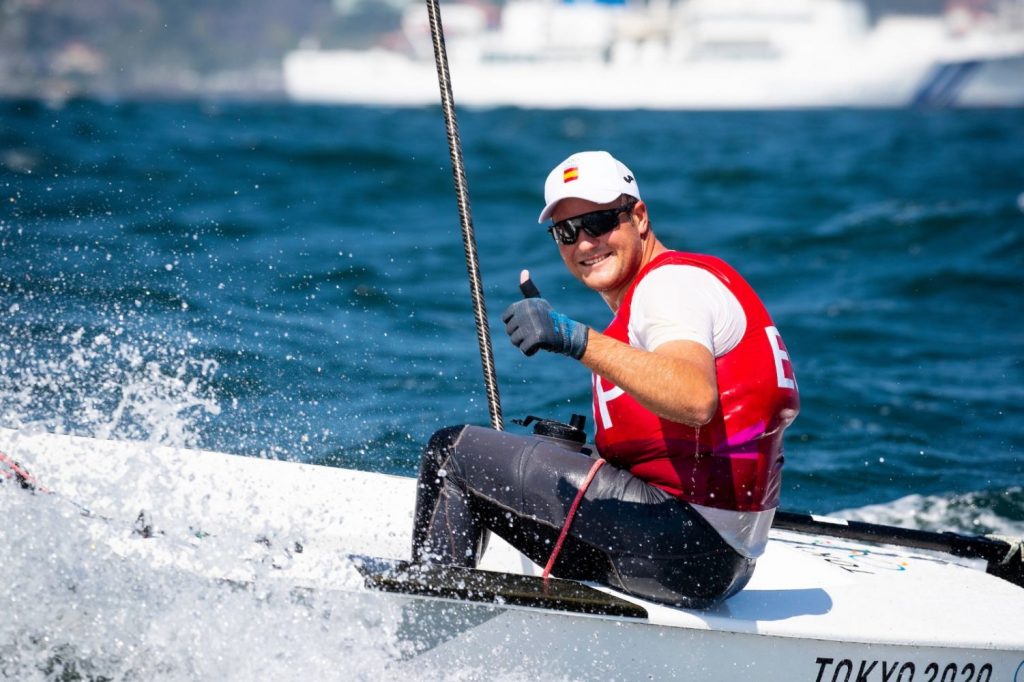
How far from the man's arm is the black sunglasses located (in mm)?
395

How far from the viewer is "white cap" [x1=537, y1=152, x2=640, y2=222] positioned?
8.25 feet

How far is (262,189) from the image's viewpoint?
1336 cm

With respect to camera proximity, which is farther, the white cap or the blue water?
the blue water

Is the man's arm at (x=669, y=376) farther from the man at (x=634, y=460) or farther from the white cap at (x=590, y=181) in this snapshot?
the white cap at (x=590, y=181)

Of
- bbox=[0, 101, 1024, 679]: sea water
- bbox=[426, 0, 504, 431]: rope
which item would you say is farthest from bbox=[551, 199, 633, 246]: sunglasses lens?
bbox=[0, 101, 1024, 679]: sea water

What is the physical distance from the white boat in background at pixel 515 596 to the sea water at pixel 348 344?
0.06 m

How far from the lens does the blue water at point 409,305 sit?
15.4 ft

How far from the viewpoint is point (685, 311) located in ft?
7.47

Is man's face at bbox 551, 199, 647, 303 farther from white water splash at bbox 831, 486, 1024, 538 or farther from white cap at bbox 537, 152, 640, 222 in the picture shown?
white water splash at bbox 831, 486, 1024, 538

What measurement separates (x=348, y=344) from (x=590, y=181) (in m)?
3.57

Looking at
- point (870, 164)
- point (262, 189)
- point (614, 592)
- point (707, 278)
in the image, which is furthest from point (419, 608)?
point (870, 164)

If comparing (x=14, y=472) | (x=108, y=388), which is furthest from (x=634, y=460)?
(x=108, y=388)

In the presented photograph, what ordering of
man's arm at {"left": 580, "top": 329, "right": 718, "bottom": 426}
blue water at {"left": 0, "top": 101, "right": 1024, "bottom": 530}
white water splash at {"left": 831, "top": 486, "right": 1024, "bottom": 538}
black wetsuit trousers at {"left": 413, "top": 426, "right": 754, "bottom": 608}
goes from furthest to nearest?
1. blue water at {"left": 0, "top": 101, "right": 1024, "bottom": 530}
2. white water splash at {"left": 831, "top": 486, "right": 1024, "bottom": 538}
3. black wetsuit trousers at {"left": 413, "top": 426, "right": 754, "bottom": 608}
4. man's arm at {"left": 580, "top": 329, "right": 718, "bottom": 426}

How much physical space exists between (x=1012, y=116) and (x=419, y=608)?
4098 cm
